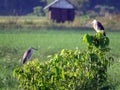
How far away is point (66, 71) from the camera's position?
704cm

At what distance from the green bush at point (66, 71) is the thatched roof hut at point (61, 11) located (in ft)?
114

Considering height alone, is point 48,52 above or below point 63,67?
below

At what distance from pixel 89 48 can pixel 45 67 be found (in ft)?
2.89

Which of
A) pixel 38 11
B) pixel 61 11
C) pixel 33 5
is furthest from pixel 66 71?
pixel 33 5

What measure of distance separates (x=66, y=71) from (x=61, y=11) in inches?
1394

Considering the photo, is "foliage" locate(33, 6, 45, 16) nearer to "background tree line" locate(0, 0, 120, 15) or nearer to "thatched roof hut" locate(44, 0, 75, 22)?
"background tree line" locate(0, 0, 120, 15)

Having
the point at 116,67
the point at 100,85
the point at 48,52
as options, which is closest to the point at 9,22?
the point at 48,52

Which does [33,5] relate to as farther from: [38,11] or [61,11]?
[61,11]

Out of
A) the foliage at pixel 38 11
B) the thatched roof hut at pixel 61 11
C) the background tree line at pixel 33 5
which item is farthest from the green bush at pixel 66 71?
the background tree line at pixel 33 5

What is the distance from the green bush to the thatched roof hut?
34.8 m

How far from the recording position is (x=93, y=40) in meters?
7.30

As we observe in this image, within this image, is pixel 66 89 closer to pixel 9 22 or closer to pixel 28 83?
pixel 28 83

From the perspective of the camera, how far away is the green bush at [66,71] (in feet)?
22.7

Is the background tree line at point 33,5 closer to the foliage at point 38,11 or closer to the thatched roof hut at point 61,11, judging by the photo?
the foliage at point 38,11
